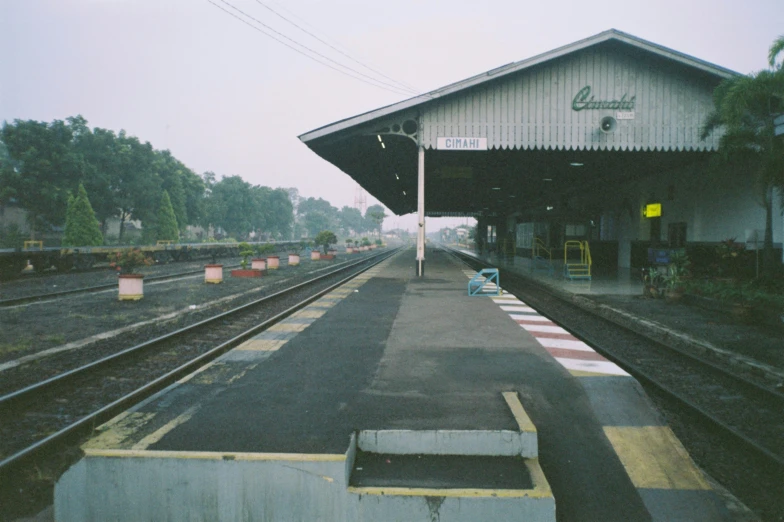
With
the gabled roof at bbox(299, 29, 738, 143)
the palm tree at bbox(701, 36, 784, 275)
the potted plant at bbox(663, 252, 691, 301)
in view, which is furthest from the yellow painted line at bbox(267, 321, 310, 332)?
the palm tree at bbox(701, 36, 784, 275)

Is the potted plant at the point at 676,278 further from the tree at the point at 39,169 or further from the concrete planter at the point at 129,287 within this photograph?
the tree at the point at 39,169

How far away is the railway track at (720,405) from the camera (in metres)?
3.73

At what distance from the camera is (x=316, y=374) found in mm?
5535

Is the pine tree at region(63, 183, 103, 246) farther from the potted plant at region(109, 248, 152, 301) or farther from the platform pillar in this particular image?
the platform pillar

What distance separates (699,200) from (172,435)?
19833 mm

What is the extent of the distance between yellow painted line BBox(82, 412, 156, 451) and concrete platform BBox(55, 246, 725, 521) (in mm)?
16

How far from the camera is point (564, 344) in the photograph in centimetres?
727

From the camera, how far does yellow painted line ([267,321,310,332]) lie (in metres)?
8.28

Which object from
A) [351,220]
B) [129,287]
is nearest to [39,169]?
[129,287]

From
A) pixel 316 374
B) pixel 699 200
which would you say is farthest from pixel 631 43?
pixel 316 374

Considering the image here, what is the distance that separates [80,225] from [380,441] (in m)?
40.0

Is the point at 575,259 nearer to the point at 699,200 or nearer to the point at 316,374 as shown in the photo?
the point at 699,200

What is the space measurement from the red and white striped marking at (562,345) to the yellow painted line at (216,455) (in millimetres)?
3623

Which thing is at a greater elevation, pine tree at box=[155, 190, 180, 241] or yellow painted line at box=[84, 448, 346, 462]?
pine tree at box=[155, 190, 180, 241]
